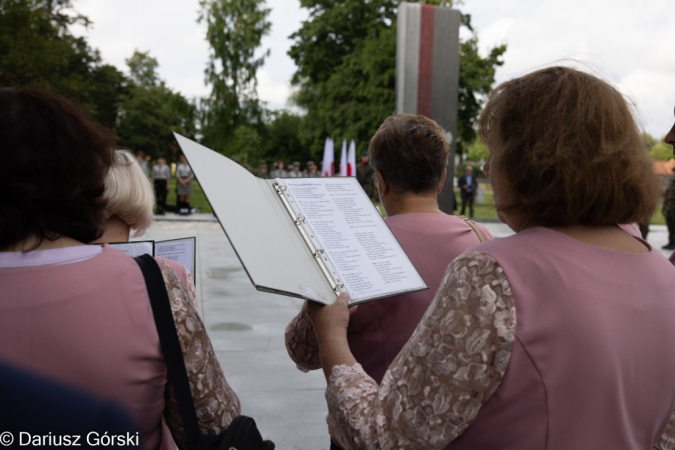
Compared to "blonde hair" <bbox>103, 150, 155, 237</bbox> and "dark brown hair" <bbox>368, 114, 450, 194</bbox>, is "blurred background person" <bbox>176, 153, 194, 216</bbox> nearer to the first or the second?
"blonde hair" <bbox>103, 150, 155, 237</bbox>

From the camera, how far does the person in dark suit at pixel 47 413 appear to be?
Result: 4.73 ft

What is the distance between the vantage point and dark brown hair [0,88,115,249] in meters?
1.48

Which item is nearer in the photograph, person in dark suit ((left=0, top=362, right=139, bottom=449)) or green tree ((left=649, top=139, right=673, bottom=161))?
person in dark suit ((left=0, top=362, right=139, bottom=449))

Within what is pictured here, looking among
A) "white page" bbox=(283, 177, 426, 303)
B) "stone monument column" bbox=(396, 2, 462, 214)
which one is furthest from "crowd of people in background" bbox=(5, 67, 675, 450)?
"stone monument column" bbox=(396, 2, 462, 214)

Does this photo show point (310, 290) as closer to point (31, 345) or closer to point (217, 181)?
point (217, 181)

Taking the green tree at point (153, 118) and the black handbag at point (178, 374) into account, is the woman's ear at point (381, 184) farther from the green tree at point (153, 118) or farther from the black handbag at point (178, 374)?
the green tree at point (153, 118)

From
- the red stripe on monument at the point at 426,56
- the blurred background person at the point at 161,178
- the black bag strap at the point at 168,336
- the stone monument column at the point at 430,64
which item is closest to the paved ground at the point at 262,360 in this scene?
the black bag strap at the point at 168,336

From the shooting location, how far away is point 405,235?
91.6 inches

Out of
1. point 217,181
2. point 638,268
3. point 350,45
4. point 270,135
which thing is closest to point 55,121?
point 217,181

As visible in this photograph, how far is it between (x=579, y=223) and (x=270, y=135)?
161 ft

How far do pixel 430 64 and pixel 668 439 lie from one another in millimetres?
10218

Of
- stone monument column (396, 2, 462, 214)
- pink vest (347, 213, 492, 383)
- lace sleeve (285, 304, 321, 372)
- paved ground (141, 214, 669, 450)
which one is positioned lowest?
paved ground (141, 214, 669, 450)

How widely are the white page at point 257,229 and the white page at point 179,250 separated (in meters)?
0.99

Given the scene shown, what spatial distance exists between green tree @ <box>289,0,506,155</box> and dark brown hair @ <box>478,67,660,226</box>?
104 ft
